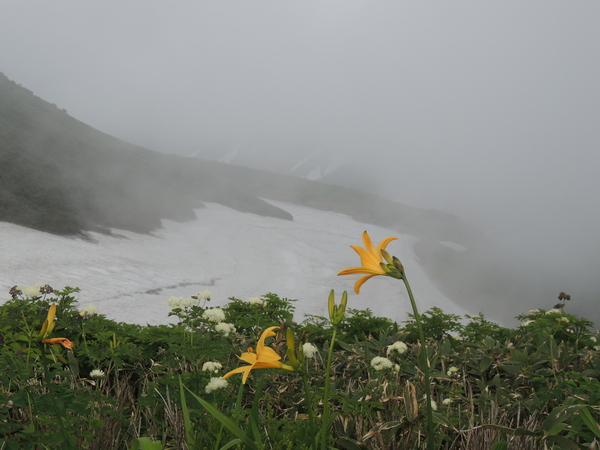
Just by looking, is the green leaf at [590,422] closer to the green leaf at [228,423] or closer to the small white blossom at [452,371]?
the green leaf at [228,423]

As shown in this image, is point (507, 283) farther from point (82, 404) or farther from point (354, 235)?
point (82, 404)

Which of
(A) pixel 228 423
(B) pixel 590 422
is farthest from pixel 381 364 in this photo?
(A) pixel 228 423

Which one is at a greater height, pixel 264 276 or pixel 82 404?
pixel 82 404

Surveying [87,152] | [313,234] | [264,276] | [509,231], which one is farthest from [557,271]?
[87,152]

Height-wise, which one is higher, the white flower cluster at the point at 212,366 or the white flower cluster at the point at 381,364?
the white flower cluster at the point at 381,364

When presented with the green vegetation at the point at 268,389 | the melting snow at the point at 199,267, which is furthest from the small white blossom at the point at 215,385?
the melting snow at the point at 199,267

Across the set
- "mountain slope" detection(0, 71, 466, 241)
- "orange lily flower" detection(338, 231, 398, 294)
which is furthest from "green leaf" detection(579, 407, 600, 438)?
"mountain slope" detection(0, 71, 466, 241)

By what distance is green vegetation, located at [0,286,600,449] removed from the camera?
6.03 ft

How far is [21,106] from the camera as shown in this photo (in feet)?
92.0

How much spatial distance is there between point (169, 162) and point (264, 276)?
29.9 metres

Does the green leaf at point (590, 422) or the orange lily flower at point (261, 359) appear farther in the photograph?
the green leaf at point (590, 422)

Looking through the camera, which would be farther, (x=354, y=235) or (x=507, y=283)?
(x=507, y=283)

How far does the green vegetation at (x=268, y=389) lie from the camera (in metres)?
1.84

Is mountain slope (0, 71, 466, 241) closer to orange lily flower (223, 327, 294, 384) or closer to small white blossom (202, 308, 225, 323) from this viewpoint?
small white blossom (202, 308, 225, 323)
